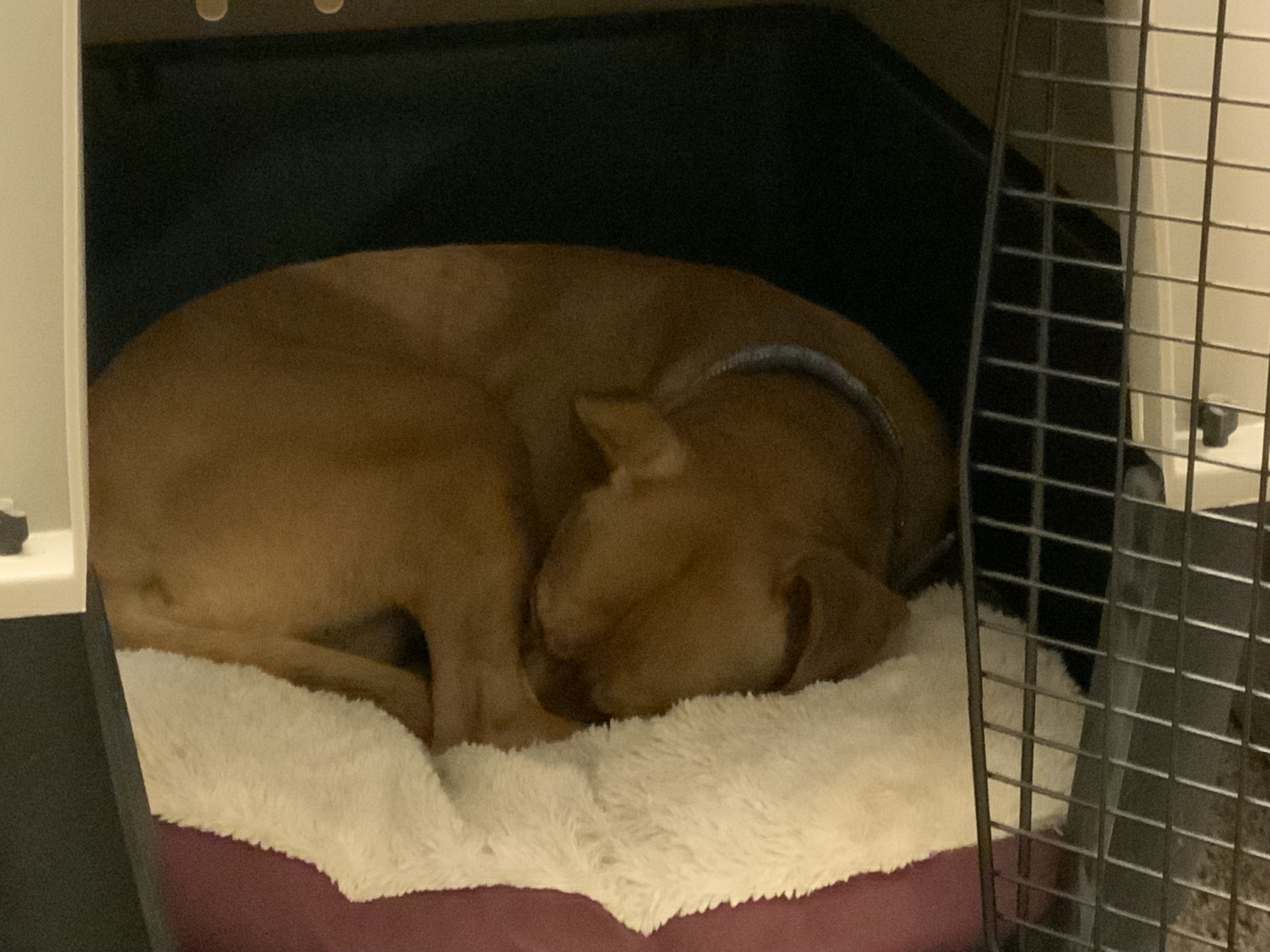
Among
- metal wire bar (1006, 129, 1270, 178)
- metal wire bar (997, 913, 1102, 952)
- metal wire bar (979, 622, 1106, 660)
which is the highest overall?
metal wire bar (1006, 129, 1270, 178)

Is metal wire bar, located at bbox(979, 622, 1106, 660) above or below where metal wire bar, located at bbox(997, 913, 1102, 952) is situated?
above

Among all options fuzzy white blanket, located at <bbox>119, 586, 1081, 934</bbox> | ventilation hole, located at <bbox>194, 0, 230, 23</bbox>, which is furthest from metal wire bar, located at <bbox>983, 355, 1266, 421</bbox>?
ventilation hole, located at <bbox>194, 0, 230, 23</bbox>

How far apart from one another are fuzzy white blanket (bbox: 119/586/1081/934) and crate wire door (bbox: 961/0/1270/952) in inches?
2.5

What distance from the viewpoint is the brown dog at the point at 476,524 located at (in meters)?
1.48

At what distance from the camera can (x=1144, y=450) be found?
115 cm

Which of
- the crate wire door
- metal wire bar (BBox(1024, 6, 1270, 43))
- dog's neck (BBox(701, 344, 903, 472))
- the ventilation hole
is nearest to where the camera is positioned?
metal wire bar (BBox(1024, 6, 1270, 43))

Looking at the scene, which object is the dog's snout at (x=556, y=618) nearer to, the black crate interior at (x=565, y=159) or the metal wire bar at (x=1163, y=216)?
the black crate interior at (x=565, y=159)

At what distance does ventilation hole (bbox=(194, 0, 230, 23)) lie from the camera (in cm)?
181

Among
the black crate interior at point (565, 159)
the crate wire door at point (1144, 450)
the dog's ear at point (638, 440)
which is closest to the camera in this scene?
the crate wire door at point (1144, 450)

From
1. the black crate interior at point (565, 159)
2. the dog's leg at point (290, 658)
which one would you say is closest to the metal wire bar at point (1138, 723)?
the black crate interior at point (565, 159)

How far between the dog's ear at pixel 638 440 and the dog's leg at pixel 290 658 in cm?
37

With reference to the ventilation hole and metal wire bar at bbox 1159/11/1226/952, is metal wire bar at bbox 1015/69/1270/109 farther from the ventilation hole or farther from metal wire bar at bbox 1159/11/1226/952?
the ventilation hole

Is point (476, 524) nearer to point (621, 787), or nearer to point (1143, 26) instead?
point (621, 787)

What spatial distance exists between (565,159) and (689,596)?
3.17 ft
